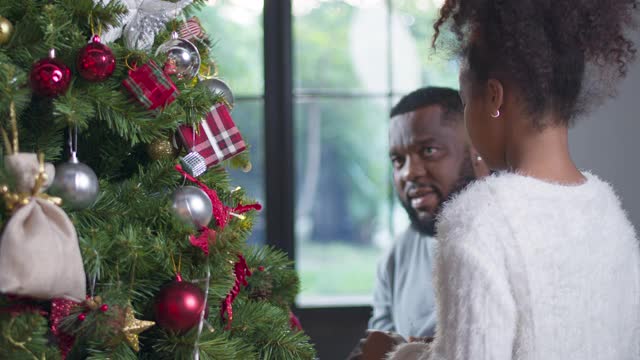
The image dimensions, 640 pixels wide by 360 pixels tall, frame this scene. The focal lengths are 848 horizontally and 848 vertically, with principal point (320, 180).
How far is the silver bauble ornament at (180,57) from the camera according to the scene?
117cm

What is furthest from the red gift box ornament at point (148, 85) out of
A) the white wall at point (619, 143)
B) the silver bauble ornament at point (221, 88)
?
the white wall at point (619, 143)

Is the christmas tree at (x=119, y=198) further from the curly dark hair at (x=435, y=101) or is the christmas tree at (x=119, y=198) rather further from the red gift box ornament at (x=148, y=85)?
the curly dark hair at (x=435, y=101)

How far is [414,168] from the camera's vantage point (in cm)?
215

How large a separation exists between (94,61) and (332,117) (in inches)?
78.3

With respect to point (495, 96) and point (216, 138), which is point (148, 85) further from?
point (495, 96)

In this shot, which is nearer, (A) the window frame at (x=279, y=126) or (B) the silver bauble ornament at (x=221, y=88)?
(B) the silver bauble ornament at (x=221, y=88)

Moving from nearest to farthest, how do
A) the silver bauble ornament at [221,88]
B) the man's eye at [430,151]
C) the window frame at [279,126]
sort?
the silver bauble ornament at [221,88]
the man's eye at [430,151]
the window frame at [279,126]

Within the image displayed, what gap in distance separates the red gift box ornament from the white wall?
5.06 ft

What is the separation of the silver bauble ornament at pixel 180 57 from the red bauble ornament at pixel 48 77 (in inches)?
7.2

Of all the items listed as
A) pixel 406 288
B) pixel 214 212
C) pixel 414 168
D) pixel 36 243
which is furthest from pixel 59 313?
pixel 406 288

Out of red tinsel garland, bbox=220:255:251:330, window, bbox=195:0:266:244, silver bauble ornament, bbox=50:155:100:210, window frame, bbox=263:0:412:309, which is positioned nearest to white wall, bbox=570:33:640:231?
window frame, bbox=263:0:412:309

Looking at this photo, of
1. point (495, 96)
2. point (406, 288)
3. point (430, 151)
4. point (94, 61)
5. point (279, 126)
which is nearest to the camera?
point (94, 61)

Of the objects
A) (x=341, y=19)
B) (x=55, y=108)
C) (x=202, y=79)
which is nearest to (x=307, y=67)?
(x=341, y=19)

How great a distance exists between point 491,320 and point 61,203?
525 millimetres
